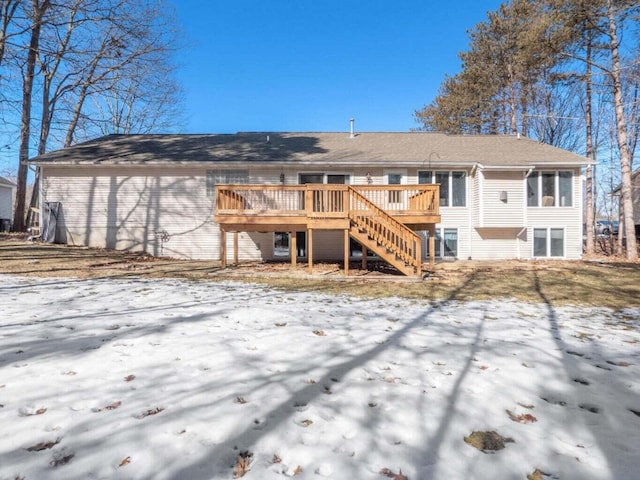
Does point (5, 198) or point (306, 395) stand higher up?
point (5, 198)

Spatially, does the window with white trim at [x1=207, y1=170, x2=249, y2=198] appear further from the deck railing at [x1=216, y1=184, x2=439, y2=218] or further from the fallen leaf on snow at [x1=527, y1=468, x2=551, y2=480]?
the fallen leaf on snow at [x1=527, y1=468, x2=551, y2=480]

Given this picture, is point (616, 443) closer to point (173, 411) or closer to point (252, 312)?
point (173, 411)

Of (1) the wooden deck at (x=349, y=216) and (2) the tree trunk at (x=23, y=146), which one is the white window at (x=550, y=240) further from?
(2) the tree trunk at (x=23, y=146)

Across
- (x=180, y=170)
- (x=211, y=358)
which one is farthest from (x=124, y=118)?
(x=211, y=358)

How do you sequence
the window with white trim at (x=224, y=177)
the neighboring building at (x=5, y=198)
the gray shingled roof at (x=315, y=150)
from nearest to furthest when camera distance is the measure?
the gray shingled roof at (x=315, y=150) < the window with white trim at (x=224, y=177) < the neighboring building at (x=5, y=198)

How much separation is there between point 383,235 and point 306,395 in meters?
7.22

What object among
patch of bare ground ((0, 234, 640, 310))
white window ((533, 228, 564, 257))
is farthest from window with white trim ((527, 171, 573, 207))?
patch of bare ground ((0, 234, 640, 310))

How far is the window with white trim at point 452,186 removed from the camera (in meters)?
13.4

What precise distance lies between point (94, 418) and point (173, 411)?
47 cm

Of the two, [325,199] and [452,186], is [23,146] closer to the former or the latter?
[325,199]

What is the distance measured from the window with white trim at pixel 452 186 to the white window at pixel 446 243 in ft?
3.38

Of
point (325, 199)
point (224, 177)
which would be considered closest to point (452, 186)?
point (325, 199)

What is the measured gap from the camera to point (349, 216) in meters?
9.29

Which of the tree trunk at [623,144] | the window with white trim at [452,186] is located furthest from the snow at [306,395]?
the tree trunk at [623,144]
